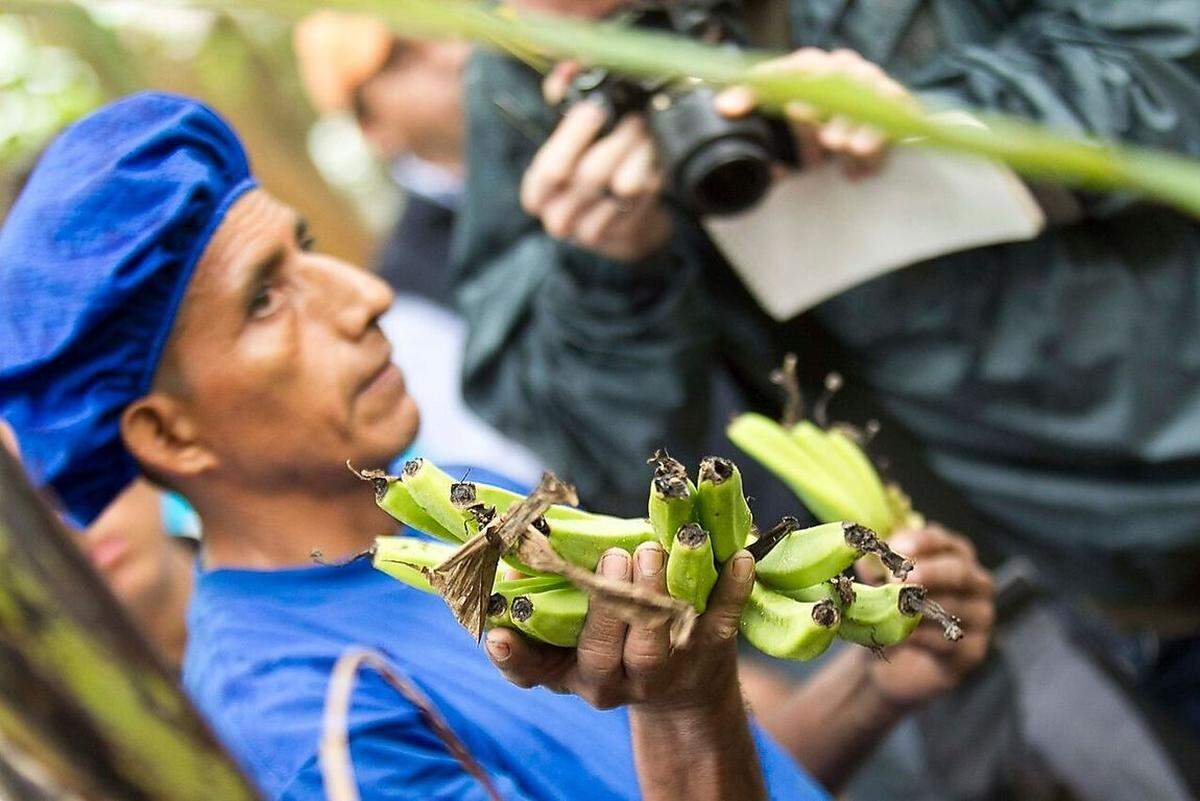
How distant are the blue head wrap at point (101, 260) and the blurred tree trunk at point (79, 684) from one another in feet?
1.84

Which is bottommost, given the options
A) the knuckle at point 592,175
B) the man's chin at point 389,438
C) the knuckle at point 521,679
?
the knuckle at point 592,175

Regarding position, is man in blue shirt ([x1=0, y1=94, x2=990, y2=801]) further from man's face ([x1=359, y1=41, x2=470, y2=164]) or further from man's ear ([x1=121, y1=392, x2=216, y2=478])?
man's face ([x1=359, y1=41, x2=470, y2=164])

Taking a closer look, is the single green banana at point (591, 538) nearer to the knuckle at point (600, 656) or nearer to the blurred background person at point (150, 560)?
the knuckle at point (600, 656)

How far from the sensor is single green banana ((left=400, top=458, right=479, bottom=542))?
704 millimetres

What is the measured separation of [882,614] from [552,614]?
0.20 m

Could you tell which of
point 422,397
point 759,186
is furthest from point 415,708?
point 422,397

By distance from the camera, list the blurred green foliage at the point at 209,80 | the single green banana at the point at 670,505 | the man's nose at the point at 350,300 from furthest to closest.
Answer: the blurred green foliage at the point at 209,80, the man's nose at the point at 350,300, the single green banana at the point at 670,505

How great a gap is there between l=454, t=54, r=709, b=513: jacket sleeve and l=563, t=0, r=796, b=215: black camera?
0.58ft

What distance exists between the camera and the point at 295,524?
1.03 meters

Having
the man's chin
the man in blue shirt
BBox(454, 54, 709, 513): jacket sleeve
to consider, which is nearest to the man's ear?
the man in blue shirt

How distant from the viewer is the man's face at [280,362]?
0.97 meters

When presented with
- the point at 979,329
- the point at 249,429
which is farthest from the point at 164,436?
the point at 979,329

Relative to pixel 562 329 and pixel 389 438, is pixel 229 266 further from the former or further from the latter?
pixel 562 329

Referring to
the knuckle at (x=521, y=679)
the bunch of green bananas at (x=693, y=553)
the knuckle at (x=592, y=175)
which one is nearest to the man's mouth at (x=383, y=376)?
the bunch of green bananas at (x=693, y=553)
